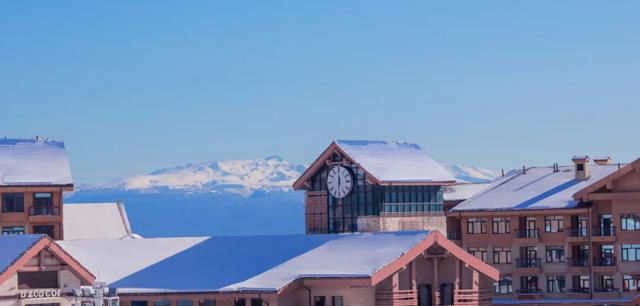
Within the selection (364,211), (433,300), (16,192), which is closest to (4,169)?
(16,192)

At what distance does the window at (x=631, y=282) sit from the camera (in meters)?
130

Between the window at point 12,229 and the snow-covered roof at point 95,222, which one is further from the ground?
the snow-covered roof at point 95,222

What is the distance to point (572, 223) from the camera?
13338 cm

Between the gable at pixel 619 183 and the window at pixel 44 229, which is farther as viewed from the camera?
the gable at pixel 619 183

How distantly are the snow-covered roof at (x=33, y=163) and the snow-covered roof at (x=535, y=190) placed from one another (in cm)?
3213

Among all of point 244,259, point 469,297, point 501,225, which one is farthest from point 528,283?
point 244,259

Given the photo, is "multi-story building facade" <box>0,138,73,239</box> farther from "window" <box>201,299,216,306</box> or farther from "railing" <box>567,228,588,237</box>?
"railing" <box>567,228,588,237</box>

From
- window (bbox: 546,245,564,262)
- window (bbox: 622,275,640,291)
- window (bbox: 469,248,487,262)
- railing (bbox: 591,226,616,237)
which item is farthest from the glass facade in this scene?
window (bbox: 622,275,640,291)

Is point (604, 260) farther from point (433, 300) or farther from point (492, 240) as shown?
point (433, 300)

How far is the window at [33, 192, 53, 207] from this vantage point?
125938 mm

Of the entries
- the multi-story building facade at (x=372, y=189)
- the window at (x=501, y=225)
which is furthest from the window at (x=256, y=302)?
the window at (x=501, y=225)

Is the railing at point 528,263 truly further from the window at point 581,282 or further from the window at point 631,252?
the window at point 631,252

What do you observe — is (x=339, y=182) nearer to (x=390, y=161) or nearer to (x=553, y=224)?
(x=390, y=161)

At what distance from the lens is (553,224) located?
13438 cm
